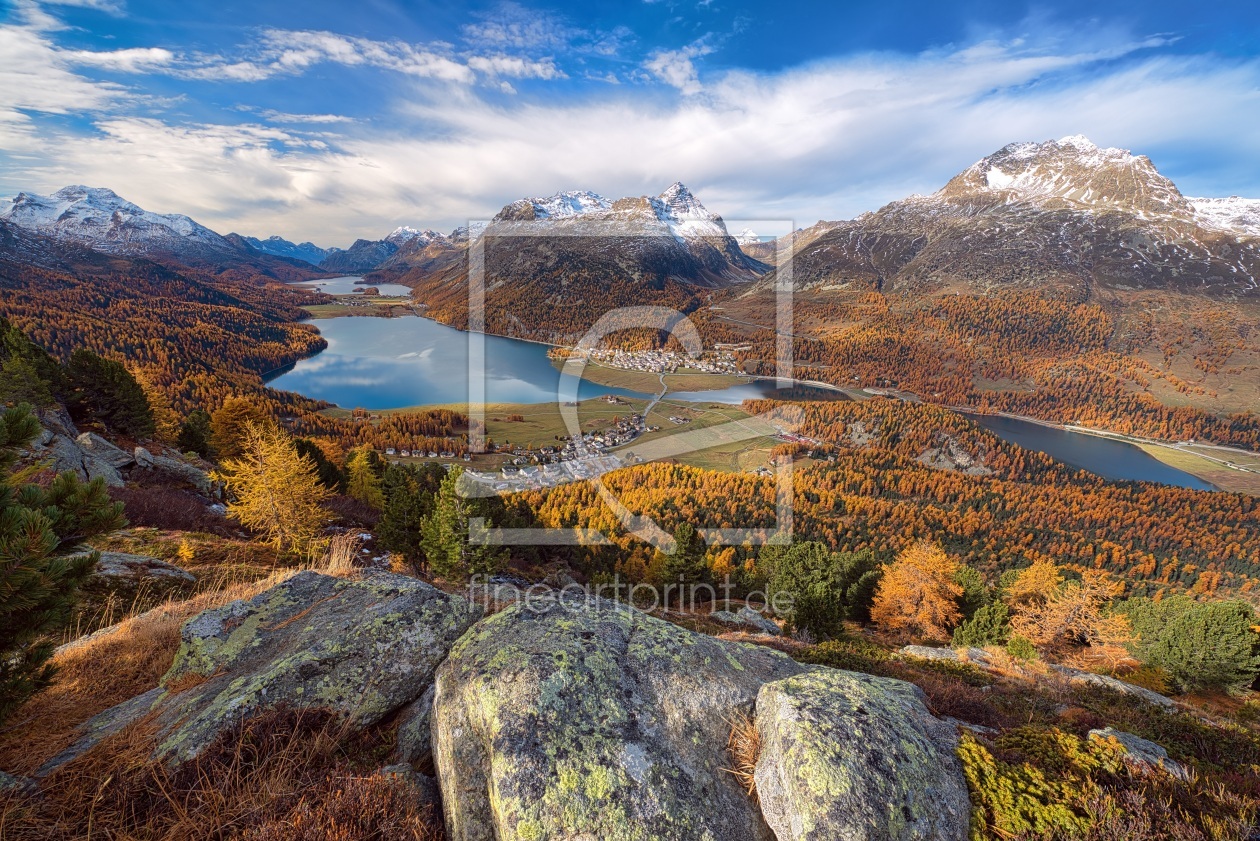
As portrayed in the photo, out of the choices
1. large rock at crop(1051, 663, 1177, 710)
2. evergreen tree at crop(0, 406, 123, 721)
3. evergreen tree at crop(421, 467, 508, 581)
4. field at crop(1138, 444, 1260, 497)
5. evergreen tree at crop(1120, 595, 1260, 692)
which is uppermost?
evergreen tree at crop(0, 406, 123, 721)

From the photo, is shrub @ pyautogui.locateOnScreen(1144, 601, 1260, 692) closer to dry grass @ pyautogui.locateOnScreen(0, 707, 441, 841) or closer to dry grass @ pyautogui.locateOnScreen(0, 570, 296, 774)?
dry grass @ pyautogui.locateOnScreen(0, 707, 441, 841)

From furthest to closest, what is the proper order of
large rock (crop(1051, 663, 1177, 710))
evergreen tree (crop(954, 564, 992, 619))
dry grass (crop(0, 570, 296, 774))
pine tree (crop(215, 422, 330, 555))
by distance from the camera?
evergreen tree (crop(954, 564, 992, 619)) → pine tree (crop(215, 422, 330, 555)) → large rock (crop(1051, 663, 1177, 710)) → dry grass (crop(0, 570, 296, 774))

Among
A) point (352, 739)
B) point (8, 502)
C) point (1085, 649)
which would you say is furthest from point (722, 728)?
point (1085, 649)

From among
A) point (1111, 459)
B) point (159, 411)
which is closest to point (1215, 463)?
point (1111, 459)

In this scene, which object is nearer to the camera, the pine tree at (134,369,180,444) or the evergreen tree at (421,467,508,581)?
the evergreen tree at (421,467,508,581)

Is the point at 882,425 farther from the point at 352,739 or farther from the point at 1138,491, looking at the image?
the point at 352,739

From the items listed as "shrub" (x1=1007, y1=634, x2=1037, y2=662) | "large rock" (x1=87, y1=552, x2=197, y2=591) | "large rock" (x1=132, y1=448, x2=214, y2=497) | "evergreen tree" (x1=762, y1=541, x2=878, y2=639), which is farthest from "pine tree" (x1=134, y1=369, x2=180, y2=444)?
"shrub" (x1=1007, y1=634, x2=1037, y2=662)

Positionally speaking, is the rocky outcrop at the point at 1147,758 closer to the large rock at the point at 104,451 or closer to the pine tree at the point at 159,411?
the large rock at the point at 104,451

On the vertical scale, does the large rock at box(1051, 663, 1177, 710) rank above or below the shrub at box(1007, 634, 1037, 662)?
above
